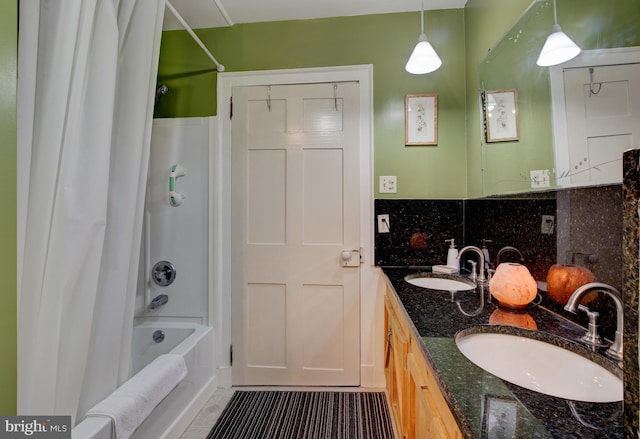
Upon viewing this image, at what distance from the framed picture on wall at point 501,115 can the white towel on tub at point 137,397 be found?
76.6 inches

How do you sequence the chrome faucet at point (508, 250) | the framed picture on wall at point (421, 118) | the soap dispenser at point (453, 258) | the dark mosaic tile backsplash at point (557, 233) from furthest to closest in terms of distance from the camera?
the framed picture on wall at point (421, 118) → the soap dispenser at point (453, 258) → the chrome faucet at point (508, 250) → the dark mosaic tile backsplash at point (557, 233)

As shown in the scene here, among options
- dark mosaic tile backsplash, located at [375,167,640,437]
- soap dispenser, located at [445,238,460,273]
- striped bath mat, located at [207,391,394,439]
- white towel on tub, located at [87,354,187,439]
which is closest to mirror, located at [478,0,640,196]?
dark mosaic tile backsplash, located at [375,167,640,437]

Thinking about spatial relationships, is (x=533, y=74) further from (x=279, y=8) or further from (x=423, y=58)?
(x=279, y=8)

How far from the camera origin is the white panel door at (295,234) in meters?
1.85

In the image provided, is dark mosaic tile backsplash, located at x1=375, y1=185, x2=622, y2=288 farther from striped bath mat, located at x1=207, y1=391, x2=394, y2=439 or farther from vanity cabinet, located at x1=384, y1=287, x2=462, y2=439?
striped bath mat, located at x1=207, y1=391, x2=394, y2=439

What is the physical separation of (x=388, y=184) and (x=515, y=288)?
1.00 metres

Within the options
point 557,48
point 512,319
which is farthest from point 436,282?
point 557,48

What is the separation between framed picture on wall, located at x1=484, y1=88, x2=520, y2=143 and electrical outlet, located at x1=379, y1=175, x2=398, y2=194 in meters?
0.58

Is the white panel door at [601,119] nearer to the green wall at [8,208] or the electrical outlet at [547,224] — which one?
the electrical outlet at [547,224]

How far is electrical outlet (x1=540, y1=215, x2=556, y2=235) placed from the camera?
40.4 inches

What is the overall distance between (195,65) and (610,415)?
248 cm

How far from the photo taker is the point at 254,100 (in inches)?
74.8

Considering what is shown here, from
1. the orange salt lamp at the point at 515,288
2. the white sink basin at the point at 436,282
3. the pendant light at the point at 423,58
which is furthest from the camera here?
the white sink basin at the point at 436,282

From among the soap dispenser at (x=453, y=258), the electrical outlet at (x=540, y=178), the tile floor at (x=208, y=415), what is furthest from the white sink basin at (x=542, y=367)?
the tile floor at (x=208, y=415)
